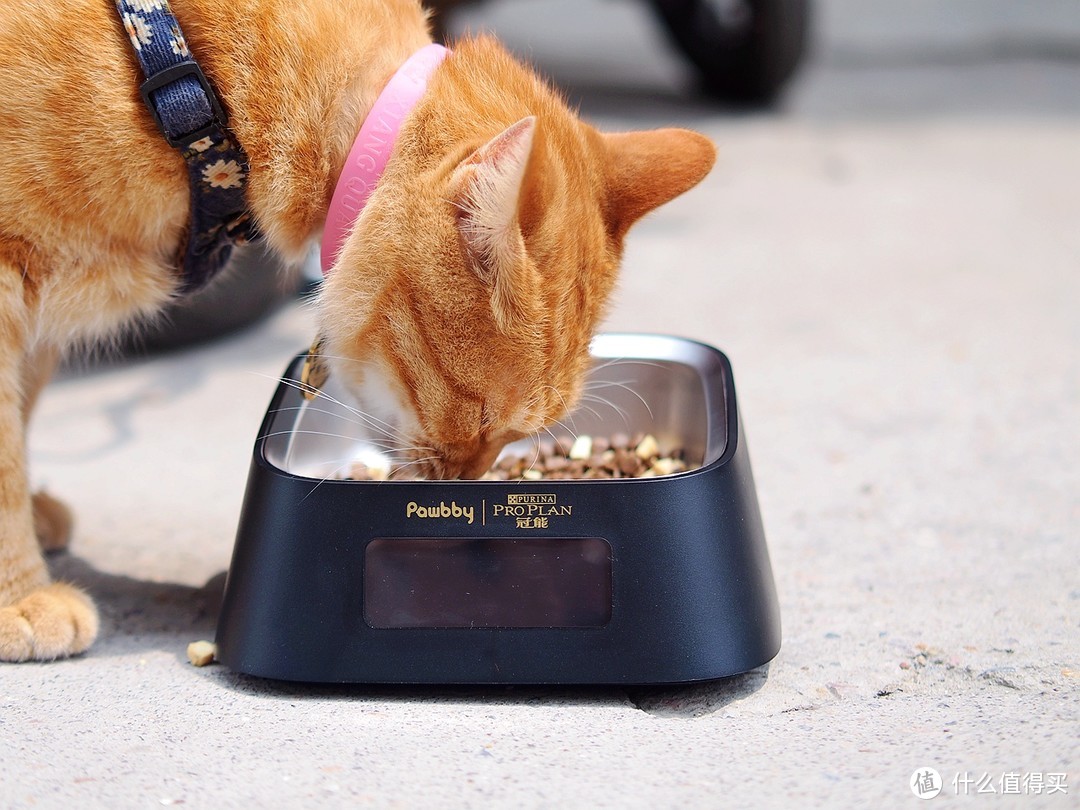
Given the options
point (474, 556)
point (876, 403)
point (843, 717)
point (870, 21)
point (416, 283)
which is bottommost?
point (870, 21)

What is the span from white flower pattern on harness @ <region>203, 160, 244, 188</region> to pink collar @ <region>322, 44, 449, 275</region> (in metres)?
0.13

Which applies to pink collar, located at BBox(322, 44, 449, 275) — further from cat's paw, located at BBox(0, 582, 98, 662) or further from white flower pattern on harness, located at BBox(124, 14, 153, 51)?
cat's paw, located at BBox(0, 582, 98, 662)

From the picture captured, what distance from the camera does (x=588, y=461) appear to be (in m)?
1.76

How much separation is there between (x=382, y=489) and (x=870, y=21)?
8201 millimetres

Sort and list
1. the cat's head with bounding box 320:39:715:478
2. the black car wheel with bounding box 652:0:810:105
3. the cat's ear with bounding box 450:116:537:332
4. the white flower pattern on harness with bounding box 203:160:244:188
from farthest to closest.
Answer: the black car wheel with bounding box 652:0:810:105
the white flower pattern on harness with bounding box 203:160:244:188
the cat's head with bounding box 320:39:715:478
the cat's ear with bounding box 450:116:537:332

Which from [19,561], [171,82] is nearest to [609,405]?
[171,82]

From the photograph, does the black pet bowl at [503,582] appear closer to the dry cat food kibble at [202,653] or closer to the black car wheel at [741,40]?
the dry cat food kibble at [202,653]

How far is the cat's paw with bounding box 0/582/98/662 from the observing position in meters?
1.53

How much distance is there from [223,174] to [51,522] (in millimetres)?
830

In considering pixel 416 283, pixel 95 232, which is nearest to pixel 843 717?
pixel 416 283

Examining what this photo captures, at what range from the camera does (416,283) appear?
1382 millimetres

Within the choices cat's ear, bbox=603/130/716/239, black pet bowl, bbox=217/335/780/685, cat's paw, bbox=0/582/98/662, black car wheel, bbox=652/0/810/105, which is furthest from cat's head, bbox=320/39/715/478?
black car wheel, bbox=652/0/810/105

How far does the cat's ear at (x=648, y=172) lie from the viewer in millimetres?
1564

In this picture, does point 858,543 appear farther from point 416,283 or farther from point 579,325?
point 416,283
